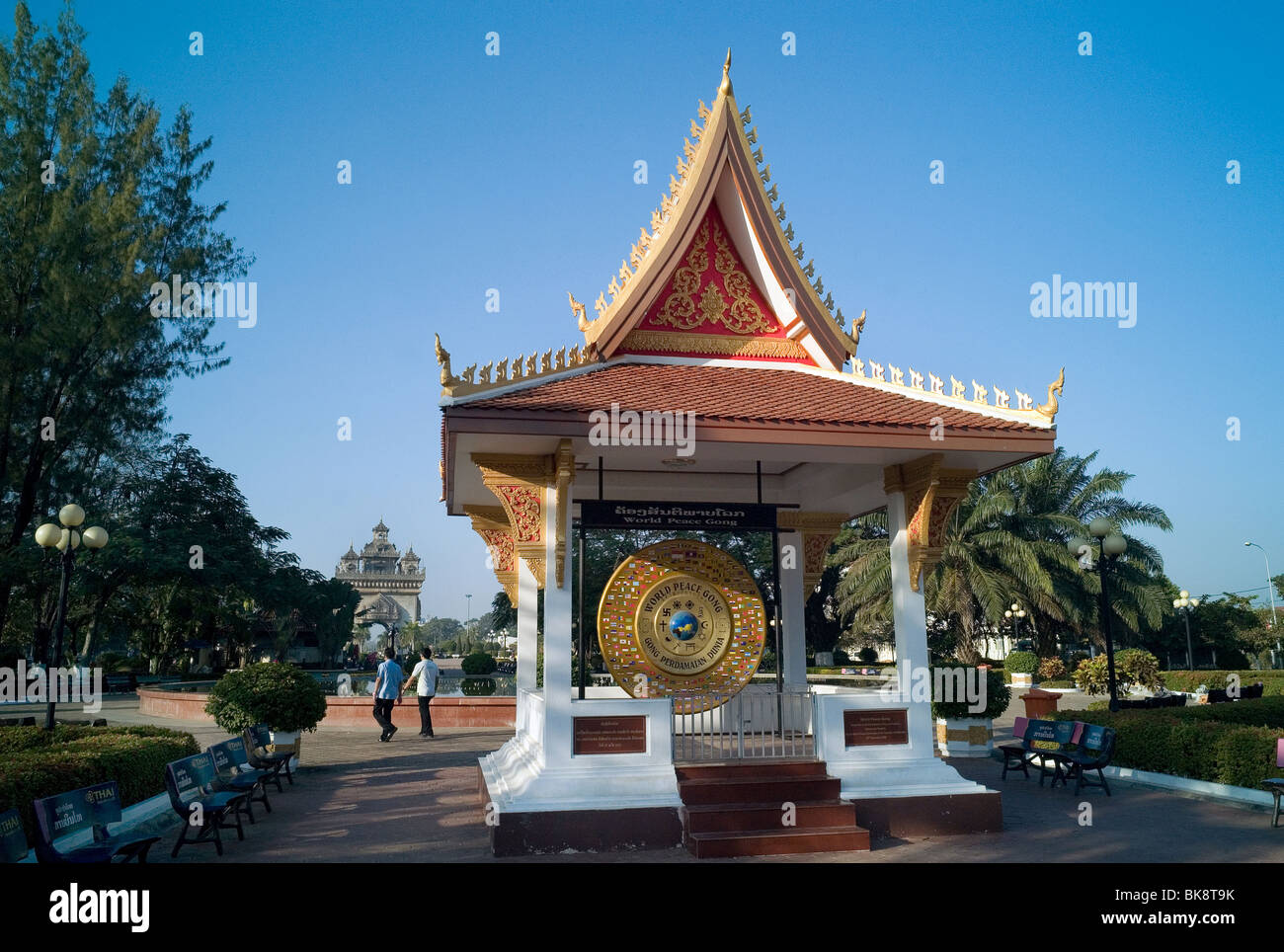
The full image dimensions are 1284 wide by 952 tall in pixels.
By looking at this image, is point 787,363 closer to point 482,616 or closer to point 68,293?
point 68,293

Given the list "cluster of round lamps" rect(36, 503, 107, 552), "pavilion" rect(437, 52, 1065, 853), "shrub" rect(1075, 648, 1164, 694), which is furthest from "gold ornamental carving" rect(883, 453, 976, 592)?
"shrub" rect(1075, 648, 1164, 694)

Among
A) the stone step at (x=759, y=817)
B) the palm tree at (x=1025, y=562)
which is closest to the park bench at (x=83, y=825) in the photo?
the stone step at (x=759, y=817)

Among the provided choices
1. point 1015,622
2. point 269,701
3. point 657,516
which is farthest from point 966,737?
point 1015,622

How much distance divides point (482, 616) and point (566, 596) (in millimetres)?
158841

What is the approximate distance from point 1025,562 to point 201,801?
2912 cm

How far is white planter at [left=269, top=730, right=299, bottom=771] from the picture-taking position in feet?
44.3

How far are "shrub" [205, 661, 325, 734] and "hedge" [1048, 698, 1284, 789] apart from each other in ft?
39.6

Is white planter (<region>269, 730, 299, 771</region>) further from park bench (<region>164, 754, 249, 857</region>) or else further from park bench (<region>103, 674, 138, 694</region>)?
park bench (<region>103, 674, 138, 694</region>)

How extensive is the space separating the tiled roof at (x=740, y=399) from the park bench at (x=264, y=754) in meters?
5.98

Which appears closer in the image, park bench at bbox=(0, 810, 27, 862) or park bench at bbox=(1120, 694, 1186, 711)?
park bench at bbox=(0, 810, 27, 862)

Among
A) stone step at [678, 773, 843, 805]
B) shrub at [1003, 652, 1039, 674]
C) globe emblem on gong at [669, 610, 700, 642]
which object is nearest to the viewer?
stone step at [678, 773, 843, 805]

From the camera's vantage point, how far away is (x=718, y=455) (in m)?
9.55

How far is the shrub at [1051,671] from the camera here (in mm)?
33281
